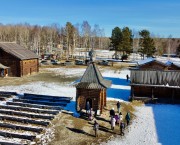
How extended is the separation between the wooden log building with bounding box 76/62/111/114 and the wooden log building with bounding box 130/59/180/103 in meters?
6.63

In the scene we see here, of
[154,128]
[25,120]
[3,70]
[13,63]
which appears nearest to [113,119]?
[154,128]

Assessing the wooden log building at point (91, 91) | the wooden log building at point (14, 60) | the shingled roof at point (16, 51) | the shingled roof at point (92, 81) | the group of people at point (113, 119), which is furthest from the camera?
the shingled roof at point (16, 51)

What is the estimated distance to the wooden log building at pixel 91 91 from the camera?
21414mm

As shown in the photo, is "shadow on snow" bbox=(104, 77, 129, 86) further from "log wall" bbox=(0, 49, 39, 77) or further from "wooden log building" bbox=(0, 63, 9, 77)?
"wooden log building" bbox=(0, 63, 9, 77)

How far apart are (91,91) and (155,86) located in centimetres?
857

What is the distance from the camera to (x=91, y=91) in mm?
21609

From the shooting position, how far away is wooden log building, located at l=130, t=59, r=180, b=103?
2684 cm

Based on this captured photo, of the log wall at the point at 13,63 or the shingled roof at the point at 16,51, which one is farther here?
the shingled roof at the point at 16,51

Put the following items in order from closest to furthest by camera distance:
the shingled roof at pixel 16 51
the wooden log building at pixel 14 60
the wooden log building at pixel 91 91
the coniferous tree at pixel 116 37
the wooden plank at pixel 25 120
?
the wooden plank at pixel 25 120 → the wooden log building at pixel 91 91 → the wooden log building at pixel 14 60 → the shingled roof at pixel 16 51 → the coniferous tree at pixel 116 37

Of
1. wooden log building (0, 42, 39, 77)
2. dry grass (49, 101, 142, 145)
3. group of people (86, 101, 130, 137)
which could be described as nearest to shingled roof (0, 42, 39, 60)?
wooden log building (0, 42, 39, 77)

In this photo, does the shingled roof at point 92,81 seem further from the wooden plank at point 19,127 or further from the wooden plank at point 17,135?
the wooden plank at point 17,135

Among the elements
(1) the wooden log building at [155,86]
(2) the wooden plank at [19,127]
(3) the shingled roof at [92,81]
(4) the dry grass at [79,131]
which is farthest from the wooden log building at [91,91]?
(1) the wooden log building at [155,86]

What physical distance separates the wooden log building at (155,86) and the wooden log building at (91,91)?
6.63 meters

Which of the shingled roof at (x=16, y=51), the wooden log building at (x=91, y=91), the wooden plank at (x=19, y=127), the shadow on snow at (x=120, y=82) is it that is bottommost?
the wooden plank at (x=19, y=127)
